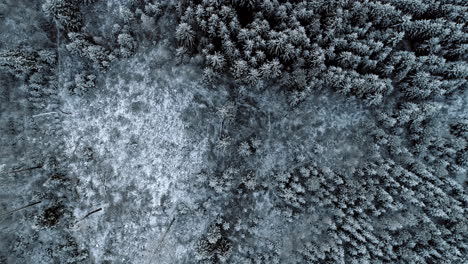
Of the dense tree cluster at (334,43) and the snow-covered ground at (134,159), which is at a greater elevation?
the dense tree cluster at (334,43)

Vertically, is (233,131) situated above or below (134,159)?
above

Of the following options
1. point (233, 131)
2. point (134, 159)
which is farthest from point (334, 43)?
point (134, 159)

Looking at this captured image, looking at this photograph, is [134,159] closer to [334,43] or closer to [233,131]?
[233,131]

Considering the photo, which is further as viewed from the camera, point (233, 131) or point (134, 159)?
point (233, 131)

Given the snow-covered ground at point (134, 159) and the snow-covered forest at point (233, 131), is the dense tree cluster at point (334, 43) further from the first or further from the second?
the snow-covered ground at point (134, 159)

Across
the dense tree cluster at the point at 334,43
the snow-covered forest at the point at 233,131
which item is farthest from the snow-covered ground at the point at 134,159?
the dense tree cluster at the point at 334,43

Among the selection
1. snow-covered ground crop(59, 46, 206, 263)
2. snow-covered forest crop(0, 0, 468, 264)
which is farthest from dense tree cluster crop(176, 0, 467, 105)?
snow-covered ground crop(59, 46, 206, 263)

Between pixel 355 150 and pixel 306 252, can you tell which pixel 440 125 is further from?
pixel 306 252

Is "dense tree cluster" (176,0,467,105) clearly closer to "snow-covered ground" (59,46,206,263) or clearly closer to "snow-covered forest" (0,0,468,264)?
"snow-covered forest" (0,0,468,264)

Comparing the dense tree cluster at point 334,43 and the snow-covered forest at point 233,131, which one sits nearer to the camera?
the snow-covered forest at point 233,131

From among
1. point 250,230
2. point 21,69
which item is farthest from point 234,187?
point 21,69
